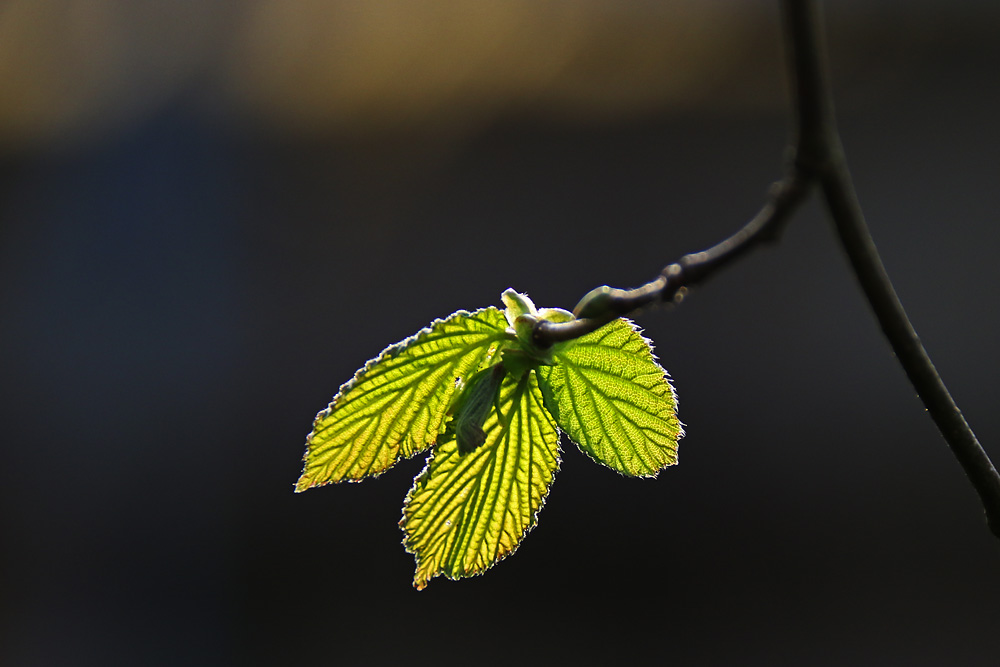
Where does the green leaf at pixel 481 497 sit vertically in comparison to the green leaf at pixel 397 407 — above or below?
below
